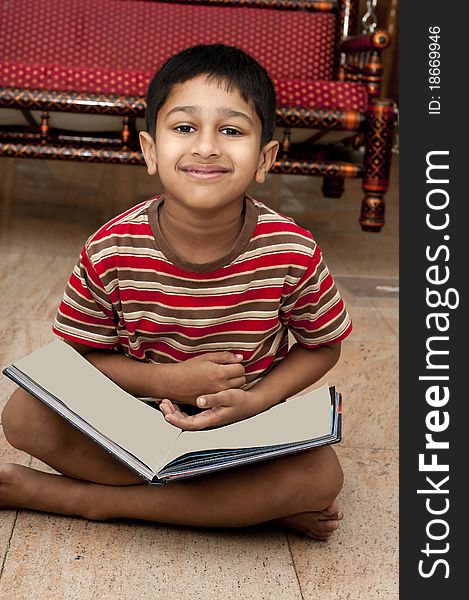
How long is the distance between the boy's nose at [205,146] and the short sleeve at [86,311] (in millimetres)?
204

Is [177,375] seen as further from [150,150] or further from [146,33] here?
[146,33]

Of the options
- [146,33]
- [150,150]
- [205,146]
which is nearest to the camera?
[205,146]

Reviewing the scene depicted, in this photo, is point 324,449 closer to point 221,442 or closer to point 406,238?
point 221,442

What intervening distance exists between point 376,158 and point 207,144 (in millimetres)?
1593

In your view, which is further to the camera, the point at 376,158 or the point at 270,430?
the point at 376,158

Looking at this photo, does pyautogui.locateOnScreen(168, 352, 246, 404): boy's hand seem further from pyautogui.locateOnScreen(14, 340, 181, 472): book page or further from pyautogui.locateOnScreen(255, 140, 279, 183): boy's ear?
pyautogui.locateOnScreen(255, 140, 279, 183): boy's ear

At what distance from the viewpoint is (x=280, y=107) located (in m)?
2.50

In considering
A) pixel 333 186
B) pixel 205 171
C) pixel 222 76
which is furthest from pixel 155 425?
pixel 333 186

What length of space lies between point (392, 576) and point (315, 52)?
244 cm

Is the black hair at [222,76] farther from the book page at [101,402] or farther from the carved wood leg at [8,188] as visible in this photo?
the carved wood leg at [8,188]

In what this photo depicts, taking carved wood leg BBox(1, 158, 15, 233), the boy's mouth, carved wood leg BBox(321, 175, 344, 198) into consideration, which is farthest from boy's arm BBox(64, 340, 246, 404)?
carved wood leg BBox(321, 175, 344, 198)

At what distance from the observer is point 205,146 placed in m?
1.07

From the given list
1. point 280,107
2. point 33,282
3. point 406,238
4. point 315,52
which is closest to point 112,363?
point 406,238

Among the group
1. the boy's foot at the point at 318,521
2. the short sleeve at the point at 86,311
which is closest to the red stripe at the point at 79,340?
the short sleeve at the point at 86,311
